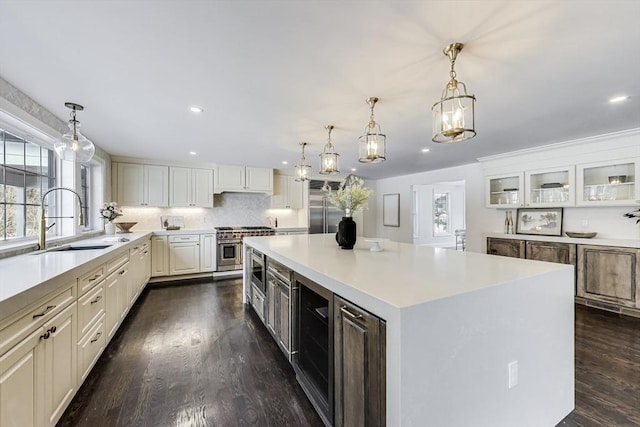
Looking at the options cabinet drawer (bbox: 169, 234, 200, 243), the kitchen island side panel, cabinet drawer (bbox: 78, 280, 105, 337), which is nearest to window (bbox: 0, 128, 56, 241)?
cabinet drawer (bbox: 78, 280, 105, 337)

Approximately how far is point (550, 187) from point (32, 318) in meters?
5.92

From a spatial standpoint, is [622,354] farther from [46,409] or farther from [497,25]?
[46,409]

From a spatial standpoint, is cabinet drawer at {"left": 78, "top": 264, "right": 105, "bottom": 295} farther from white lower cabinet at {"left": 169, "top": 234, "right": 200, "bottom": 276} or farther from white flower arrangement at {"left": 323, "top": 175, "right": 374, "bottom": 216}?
white lower cabinet at {"left": 169, "top": 234, "right": 200, "bottom": 276}

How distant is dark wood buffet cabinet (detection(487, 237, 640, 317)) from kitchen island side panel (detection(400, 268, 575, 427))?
9.06 feet

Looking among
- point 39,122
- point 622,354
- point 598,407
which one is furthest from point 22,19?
point 622,354

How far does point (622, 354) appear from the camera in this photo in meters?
2.33

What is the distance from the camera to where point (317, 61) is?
177 cm

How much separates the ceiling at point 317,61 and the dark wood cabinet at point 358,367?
1512 millimetres

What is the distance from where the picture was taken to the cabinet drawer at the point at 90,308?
1.82 meters

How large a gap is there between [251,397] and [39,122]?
3075 millimetres

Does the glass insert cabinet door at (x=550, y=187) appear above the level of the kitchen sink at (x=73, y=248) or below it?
above

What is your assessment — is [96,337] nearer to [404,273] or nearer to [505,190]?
[404,273]

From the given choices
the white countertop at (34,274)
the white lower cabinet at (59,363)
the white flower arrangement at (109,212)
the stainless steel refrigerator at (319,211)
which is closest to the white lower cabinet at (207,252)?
the white flower arrangement at (109,212)

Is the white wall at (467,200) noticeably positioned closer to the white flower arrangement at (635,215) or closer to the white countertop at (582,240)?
the white countertop at (582,240)
